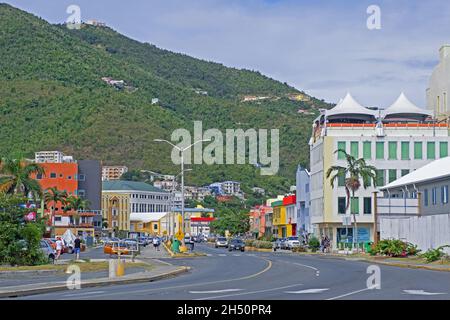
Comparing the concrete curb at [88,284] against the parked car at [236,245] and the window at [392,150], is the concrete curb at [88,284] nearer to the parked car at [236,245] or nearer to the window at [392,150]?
the parked car at [236,245]

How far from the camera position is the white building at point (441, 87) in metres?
106

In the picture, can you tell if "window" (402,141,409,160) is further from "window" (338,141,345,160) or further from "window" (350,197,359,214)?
"window" (350,197,359,214)

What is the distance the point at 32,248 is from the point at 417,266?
1965 centimetres

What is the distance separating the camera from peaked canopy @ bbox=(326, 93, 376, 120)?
4427 inches

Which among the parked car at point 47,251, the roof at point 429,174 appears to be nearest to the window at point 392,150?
the roof at point 429,174

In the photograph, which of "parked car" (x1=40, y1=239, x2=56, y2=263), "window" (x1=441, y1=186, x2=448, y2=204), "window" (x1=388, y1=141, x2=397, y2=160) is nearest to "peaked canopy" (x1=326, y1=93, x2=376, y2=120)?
"window" (x1=388, y1=141, x2=397, y2=160)

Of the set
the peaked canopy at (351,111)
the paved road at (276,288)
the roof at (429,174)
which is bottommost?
the paved road at (276,288)

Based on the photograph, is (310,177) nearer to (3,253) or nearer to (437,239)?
(437,239)

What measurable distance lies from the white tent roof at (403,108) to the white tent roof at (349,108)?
324 centimetres

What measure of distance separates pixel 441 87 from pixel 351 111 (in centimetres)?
1079

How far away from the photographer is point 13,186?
9756cm

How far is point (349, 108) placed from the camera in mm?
113688
